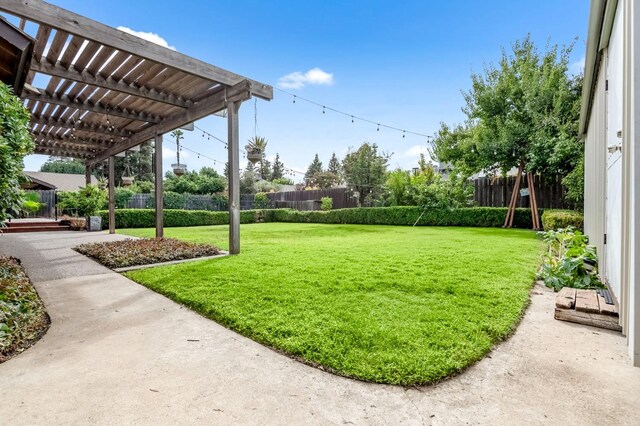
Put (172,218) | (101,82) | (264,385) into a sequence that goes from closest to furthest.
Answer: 1. (264,385)
2. (101,82)
3. (172,218)

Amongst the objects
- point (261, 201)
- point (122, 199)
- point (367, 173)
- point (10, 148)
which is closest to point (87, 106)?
point (10, 148)

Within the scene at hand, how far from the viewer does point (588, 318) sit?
225 centimetres

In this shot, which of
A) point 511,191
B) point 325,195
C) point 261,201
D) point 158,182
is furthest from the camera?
point 261,201

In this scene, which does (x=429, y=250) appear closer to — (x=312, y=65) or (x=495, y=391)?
(x=495, y=391)

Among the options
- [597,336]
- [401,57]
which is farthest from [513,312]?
[401,57]

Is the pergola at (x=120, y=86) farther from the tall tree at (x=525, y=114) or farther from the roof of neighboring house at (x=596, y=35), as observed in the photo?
the tall tree at (x=525, y=114)

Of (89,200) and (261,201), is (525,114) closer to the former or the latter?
(261,201)

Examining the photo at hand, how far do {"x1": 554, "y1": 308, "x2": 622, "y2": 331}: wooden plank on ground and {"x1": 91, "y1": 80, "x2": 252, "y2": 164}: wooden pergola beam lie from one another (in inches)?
184

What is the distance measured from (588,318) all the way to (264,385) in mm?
2326

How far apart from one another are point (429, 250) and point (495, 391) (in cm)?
406

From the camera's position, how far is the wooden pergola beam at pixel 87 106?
544cm

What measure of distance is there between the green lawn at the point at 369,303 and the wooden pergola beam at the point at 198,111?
8.62ft

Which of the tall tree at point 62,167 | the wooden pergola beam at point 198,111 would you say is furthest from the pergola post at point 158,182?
the tall tree at point 62,167

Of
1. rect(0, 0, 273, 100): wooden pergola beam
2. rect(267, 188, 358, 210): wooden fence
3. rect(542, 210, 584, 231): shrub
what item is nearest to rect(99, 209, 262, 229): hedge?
rect(267, 188, 358, 210): wooden fence
